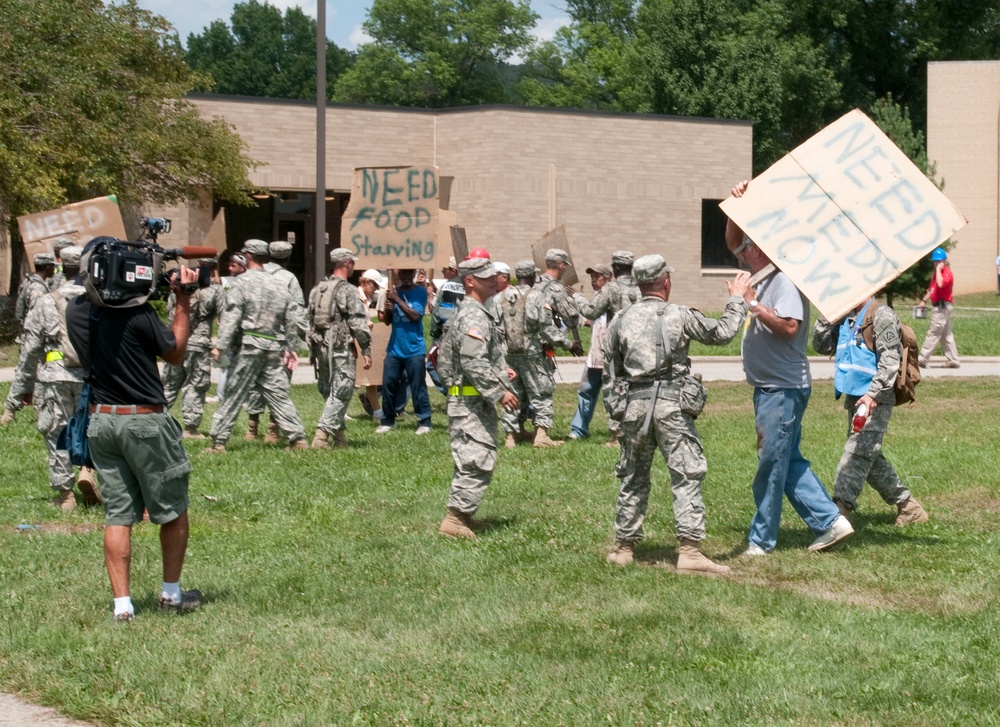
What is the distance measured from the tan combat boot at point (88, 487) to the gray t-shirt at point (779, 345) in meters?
4.92

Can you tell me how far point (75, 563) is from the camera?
816 centimetres

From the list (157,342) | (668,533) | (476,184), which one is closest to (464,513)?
(668,533)

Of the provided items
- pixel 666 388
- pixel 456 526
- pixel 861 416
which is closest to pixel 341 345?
pixel 456 526

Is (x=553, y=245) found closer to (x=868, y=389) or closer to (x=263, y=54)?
(x=868, y=389)

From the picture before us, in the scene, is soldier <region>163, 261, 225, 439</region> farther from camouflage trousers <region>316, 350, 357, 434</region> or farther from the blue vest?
the blue vest

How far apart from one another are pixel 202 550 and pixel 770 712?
427 centimetres

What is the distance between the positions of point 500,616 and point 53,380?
4586mm

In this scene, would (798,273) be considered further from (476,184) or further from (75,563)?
(476,184)

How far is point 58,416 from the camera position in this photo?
1001cm

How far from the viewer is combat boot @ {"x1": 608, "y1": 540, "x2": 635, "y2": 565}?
818cm

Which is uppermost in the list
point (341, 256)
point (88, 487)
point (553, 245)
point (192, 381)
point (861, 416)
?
point (553, 245)

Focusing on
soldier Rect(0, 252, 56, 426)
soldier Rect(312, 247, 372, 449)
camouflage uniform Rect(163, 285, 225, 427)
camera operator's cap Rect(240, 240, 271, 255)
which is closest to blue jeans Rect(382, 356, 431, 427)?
soldier Rect(312, 247, 372, 449)

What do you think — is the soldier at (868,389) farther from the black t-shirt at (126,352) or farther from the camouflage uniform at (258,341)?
the camouflage uniform at (258,341)

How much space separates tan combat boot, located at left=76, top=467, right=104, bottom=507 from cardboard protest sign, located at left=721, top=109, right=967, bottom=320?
512 centimetres
